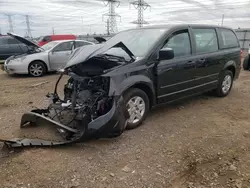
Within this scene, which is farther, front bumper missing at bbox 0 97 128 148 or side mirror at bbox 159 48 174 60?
side mirror at bbox 159 48 174 60

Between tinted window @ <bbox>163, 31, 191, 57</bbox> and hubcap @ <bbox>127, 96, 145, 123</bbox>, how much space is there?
116 centimetres

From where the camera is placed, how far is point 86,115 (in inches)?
137

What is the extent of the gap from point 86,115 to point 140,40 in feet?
6.33

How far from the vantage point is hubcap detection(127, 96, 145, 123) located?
13.2 ft

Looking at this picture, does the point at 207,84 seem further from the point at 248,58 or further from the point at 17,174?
the point at 248,58

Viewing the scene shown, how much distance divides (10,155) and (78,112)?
3.52ft

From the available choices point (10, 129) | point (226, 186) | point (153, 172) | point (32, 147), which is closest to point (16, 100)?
point (10, 129)

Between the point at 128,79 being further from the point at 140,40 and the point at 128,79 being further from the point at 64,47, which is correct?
the point at 64,47

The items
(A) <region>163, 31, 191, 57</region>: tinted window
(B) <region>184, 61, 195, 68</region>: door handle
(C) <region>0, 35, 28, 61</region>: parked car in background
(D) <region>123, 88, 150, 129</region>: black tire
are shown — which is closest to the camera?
(D) <region>123, 88, 150, 129</region>: black tire

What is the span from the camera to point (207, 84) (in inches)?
215

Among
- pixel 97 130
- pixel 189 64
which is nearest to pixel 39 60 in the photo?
pixel 189 64

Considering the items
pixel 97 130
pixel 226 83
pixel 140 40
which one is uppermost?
pixel 140 40

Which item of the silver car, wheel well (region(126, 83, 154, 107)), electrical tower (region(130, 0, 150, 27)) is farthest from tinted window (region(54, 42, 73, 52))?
electrical tower (region(130, 0, 150, 27))

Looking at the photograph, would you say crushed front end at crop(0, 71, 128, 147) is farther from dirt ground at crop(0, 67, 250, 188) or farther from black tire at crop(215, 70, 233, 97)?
black tire at crop(215, 70, 233, 97)
